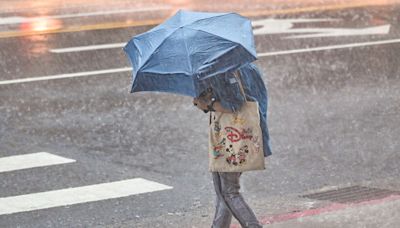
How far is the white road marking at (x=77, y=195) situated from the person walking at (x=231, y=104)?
1.98 m

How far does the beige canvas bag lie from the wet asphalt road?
1.66m

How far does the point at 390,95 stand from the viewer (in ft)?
37.3

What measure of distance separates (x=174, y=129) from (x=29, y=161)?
1.78 meters

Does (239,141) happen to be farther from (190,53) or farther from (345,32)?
(345,32)

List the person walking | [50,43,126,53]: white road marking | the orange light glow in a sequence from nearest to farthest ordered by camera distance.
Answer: the person walking, [50,43,126,53]: white road marking, the orange light glow

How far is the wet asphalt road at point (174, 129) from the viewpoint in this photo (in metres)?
8.28

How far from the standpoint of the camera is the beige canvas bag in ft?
19.3

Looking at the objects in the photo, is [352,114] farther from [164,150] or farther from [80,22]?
[80,22]

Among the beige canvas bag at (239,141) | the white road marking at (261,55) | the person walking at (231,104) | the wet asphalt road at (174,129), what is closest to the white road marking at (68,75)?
the white road marking at (261,55)

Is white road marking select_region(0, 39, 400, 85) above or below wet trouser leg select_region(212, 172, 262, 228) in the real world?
below

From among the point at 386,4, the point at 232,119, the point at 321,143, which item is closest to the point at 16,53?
the point at 321,143

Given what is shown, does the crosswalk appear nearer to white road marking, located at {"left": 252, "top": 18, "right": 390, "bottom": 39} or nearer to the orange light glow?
white road marking, located at {"left": 252, "top": 18, "right": 390, "bottom": 39}

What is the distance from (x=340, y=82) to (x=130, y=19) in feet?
20.0

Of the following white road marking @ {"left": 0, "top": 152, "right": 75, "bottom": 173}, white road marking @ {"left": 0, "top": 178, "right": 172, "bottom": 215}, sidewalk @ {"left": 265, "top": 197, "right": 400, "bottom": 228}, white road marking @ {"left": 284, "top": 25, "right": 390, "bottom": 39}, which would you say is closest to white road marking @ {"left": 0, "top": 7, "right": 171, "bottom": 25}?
white road marking @ {"left": 284, "top": 25, "right": 390, "bottom": 39}
